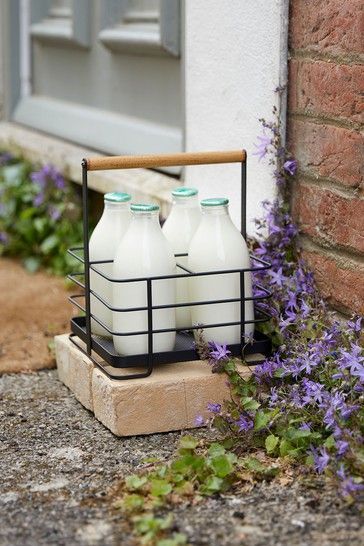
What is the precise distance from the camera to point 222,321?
2.71 metres

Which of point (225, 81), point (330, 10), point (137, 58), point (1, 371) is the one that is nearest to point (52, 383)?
point (1, 371)

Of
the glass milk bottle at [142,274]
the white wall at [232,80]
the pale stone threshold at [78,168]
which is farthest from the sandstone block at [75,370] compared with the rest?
the pale stone threshold at [78,168]

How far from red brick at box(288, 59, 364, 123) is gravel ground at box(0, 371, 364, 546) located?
89 centimetres

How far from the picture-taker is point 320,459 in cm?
227

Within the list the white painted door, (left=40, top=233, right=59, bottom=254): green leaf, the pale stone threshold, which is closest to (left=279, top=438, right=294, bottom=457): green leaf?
the pale stone threshold

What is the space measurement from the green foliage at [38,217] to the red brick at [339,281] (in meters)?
1.74

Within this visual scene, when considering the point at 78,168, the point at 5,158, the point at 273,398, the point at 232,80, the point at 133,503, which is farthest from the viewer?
the point at 5,158

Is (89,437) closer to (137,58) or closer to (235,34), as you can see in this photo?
(235,34)

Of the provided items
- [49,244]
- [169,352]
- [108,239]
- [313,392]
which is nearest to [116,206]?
[108,239]

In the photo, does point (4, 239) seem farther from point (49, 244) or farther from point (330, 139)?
point (330, 139)

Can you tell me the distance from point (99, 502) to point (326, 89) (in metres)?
1.17

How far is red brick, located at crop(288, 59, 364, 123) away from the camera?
2.61 m

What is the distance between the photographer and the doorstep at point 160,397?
262cm

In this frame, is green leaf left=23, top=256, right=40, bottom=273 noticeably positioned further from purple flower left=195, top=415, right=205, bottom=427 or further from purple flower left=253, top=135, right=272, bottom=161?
purple flower left=195, top=415, right=205, bottom=427
